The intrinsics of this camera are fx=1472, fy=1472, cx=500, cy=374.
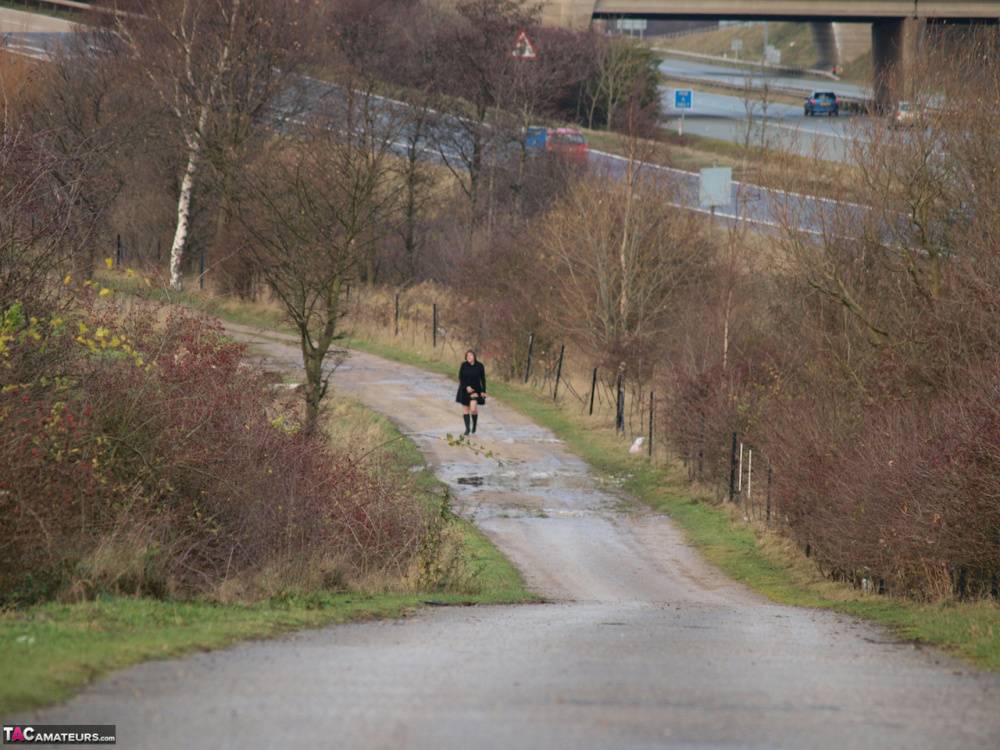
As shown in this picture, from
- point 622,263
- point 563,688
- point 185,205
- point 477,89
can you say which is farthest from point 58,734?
point 477,89

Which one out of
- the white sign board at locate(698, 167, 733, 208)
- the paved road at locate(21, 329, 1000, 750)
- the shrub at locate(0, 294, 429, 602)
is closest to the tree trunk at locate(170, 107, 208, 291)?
the white sign board at locate(698, 167, 733, 208)

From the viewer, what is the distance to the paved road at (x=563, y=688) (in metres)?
7.28

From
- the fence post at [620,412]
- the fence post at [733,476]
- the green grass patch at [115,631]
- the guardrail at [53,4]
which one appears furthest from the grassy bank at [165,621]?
the guardrail at [53,4]

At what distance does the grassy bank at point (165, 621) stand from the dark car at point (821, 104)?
55372 millimetres

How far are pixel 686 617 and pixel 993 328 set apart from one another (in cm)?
1055

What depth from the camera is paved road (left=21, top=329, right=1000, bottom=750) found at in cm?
728

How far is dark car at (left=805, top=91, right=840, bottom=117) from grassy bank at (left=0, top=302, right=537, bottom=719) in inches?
2180

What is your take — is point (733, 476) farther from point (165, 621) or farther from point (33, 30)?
point (33, 30)

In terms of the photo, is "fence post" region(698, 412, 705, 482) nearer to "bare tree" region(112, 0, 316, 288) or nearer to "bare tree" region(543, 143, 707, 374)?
"bare tree" region(543, 143, 707, 374)

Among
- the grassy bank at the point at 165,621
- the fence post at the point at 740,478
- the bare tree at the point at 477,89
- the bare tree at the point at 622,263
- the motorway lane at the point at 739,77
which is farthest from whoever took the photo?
the motorway lane at the point at 739,77

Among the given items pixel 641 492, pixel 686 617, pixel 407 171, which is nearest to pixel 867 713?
pixel 686 617

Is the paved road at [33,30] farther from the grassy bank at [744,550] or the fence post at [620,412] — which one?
the fence post at [620,412]

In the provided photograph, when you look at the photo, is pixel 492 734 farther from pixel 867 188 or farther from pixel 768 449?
pixel 867 188

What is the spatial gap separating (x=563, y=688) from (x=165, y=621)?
138 inches
